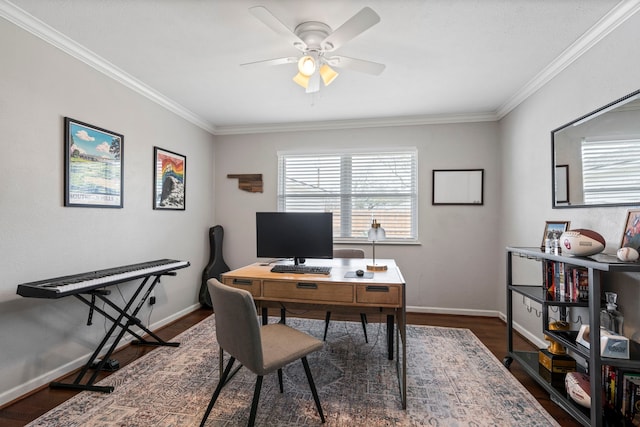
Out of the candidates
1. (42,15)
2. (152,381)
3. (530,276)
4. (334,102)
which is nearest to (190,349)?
(152,381)

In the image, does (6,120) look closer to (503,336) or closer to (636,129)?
(636,129)

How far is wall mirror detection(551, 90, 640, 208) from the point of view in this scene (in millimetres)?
1804

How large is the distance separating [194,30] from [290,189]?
245cm

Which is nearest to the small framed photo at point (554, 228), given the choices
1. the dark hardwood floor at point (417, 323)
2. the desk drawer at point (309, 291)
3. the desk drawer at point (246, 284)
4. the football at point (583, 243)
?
the football at point (583, 243)

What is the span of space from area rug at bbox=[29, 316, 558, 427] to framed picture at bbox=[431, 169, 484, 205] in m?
1.79

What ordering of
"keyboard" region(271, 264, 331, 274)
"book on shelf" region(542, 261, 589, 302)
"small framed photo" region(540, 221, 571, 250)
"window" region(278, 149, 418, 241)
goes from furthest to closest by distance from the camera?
1. "window" region(278, 149, 418, 241)
2. "small framed photo" region(540, 221, 571, 250)
3. "keyboard" region(271, 264, 331, 274)
4. "book on shelf" region(542, 261, 589, 302)

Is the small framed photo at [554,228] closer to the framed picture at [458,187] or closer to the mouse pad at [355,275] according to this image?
the framed picture at [458,187]

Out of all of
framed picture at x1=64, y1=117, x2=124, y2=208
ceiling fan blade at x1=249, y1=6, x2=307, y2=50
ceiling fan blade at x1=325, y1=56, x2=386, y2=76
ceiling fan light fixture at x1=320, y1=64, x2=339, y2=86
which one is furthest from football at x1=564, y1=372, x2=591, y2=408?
framed picture at x1=64, y1=117, x2=124, y2=208

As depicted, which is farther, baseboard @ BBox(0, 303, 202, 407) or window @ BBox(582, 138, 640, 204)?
baseboard @ BBox(0, 303, 202, 407)

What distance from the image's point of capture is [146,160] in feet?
10.4

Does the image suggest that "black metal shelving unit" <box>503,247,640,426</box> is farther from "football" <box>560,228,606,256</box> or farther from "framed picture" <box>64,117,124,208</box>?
"framed picture" <box>64,117,124,208</box>

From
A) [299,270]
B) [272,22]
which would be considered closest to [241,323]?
[299,270]

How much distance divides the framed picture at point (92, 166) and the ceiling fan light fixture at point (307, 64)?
6.10 ft

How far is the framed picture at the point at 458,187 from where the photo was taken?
3.78m
